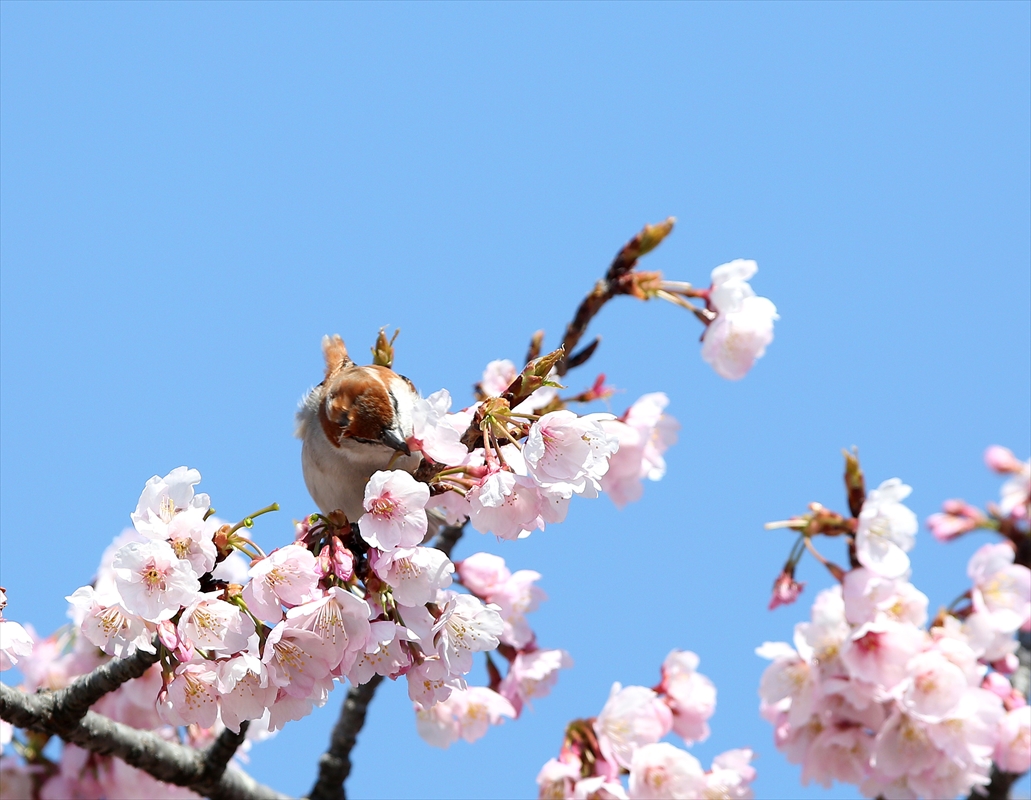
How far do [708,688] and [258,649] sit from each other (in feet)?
7.47

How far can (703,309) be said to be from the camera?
4129 millimetres

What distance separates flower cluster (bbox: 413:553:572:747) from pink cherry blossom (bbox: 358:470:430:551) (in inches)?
60.0

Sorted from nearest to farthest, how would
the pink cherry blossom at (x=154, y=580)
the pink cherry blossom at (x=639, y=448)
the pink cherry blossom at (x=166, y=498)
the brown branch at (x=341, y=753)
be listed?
the pink cherry blossom at (x=154, y=580)
the pink cherry blossom at (x=166, y=498)
the pink cherry blossom at (x=639, y=448)
the brown branch at (x=341, y=753)

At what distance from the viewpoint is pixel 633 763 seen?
12.3ft

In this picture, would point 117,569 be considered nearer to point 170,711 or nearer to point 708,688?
point 170,711

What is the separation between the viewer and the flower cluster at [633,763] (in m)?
3.72

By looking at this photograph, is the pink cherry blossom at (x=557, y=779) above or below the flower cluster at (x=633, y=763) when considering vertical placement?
below

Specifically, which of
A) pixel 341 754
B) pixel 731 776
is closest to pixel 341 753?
pixel 341 754

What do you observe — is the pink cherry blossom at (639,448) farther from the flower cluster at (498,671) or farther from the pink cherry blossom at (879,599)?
the pink cherry blossom at (879,599)

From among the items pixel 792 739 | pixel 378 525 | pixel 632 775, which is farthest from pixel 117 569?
pixel 792 739

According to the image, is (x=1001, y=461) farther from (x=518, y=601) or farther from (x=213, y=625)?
(x=213, y=625)

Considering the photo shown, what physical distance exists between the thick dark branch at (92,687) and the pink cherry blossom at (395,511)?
794 mm

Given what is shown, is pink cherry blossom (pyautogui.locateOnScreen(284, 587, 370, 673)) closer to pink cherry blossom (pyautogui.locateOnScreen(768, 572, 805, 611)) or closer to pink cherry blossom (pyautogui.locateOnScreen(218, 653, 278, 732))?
pink cherry blossom (pyautogui.locateOnScreen(218, 653, 278, 732))

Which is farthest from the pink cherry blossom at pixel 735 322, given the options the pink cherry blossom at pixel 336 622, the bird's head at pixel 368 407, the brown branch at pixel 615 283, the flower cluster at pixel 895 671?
the pink cherry blossom at pixel 336 622
